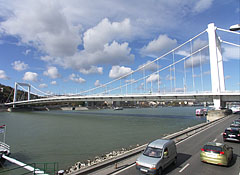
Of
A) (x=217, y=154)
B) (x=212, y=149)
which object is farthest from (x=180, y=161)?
(x=217, y=154)

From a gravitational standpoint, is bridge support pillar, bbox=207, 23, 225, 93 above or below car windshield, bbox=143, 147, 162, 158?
above

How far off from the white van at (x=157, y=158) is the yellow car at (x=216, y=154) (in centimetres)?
171

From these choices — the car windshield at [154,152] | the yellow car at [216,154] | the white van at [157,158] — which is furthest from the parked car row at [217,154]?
the car windshield at [154,152]

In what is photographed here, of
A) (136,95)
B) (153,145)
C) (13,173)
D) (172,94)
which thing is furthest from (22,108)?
(153,145)

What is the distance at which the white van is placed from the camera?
739 cm

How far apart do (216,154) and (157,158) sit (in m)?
3.34

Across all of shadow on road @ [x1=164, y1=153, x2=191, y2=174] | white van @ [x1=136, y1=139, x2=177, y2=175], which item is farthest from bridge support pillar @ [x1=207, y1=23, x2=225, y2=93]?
white van @ [x1=136, y1=139, x2=177, y2=175]

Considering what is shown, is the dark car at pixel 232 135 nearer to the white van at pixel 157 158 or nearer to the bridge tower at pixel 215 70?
the white van at pixel 157 158

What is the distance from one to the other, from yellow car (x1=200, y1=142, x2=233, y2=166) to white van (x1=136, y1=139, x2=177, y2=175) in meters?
1.71

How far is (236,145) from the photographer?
12977 millimetres

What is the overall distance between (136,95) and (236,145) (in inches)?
1377

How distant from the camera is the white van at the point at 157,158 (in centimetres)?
739

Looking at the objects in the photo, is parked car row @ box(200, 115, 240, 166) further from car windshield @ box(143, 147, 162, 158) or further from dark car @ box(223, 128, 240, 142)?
dark car @ box(223, 128, 240, 142)

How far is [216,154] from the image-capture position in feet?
27.9
